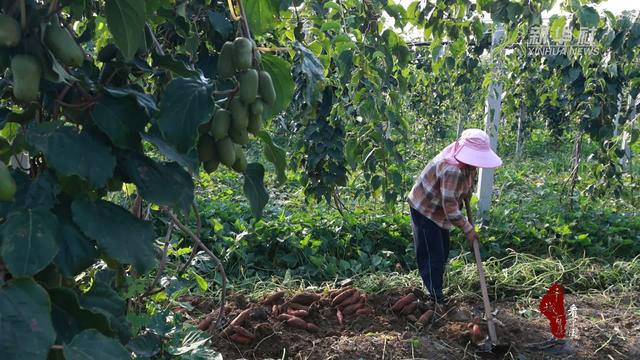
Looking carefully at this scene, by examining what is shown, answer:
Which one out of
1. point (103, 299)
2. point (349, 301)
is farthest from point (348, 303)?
point (103, 299)

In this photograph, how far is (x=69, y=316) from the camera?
1059 mm

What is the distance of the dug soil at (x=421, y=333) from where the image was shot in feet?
11.8

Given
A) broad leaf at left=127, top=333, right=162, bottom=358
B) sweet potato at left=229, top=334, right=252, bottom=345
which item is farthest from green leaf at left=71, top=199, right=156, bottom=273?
sweet potato at left=229, top=334, right=252, bottom=345

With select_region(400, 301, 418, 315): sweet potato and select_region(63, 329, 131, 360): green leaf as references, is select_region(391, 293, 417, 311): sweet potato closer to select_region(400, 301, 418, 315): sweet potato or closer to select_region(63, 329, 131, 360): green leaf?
select_region(400, 301, 418, 315): sweet potato

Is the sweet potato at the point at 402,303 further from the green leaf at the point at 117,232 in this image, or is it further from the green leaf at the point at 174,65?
the green leaf at the point at 117,232

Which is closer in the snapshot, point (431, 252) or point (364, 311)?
point (364, 311)

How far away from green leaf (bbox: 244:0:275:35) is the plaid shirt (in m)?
2.65

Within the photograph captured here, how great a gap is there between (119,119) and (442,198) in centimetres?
331

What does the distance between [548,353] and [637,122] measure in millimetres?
1474

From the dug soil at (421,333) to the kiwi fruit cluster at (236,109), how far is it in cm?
239

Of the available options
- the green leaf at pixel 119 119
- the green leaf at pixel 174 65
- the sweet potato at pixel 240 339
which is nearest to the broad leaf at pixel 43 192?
the green leaf at pixel 119 119

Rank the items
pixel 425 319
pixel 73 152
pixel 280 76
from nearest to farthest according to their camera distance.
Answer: pixel 73 152 < pixel 280 76 < pixel 425 319

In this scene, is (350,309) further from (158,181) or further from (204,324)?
(158,181)

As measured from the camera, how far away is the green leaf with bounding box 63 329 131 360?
944 mm
